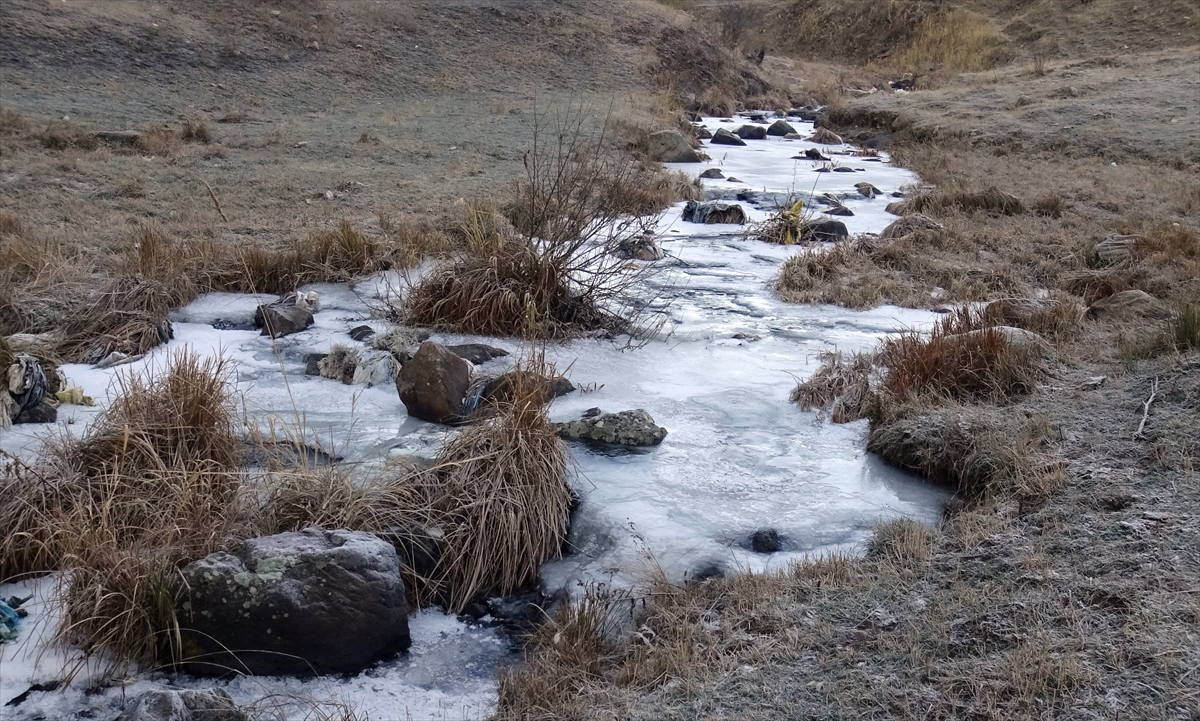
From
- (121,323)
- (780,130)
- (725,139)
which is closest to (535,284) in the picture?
(121,323)

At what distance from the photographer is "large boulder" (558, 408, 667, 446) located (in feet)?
14.6

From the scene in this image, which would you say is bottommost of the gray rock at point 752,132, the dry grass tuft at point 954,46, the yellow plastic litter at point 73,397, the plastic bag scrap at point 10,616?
the plastic bag scrap at point 10,616

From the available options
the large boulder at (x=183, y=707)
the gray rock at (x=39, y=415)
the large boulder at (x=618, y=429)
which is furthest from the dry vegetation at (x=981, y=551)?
the gray rock at (x=39, y=415)

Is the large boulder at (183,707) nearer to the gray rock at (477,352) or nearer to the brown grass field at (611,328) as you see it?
the brown grass field at (611,328)

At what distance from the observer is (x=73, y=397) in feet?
15.1

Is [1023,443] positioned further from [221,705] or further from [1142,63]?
[1142,63]

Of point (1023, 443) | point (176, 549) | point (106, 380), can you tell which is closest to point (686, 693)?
point (176, 549)

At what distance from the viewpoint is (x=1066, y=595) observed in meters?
2.86

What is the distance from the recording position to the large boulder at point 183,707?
237 cm

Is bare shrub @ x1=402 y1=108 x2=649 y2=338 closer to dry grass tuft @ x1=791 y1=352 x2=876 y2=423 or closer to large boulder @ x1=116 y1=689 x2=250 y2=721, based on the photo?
dry grass tuft @ x1=791 y1=352 x2=876 y2=423

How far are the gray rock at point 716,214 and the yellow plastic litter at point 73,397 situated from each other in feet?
20.3

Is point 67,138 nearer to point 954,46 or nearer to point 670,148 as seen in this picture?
point 670,148

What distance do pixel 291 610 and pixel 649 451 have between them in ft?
6.32

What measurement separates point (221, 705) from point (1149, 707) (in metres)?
2.35
